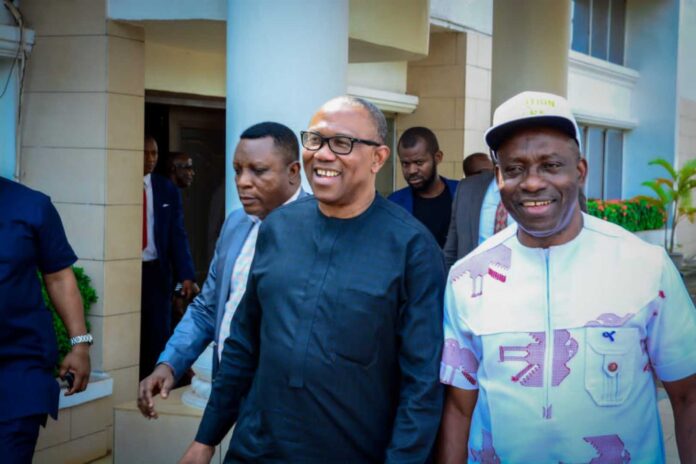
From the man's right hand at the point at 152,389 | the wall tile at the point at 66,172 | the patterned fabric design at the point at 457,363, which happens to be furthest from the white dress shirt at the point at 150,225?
the patterned fabric design at the point at 457,363

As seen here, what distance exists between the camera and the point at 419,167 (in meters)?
6.91

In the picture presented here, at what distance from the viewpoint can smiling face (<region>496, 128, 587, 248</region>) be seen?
2.79m

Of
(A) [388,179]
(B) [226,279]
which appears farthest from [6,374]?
(A) [388,179]

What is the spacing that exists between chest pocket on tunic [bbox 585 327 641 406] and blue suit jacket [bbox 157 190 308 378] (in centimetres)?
175

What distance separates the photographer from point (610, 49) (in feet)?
64.0

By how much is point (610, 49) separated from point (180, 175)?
12.9m

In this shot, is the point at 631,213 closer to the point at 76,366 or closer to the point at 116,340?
the point at 116,340

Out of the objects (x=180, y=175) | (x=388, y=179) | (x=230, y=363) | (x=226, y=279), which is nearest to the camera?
(x=230, y=363)

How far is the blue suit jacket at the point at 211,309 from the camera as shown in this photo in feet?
13.3

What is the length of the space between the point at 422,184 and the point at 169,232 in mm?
2272

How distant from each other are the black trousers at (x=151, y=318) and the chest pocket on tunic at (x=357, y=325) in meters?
5.10

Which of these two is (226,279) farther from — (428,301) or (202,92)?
(202,92)

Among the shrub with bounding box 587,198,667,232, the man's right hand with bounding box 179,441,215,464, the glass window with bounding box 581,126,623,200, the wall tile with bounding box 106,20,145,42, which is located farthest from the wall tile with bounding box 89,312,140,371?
the glass window with bounding box 581,126,623,200

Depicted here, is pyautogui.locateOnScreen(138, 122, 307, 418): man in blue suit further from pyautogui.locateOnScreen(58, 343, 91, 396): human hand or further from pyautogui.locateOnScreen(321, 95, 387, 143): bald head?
pyautogui.locateOnScreen(321, 95, 387, 143): bald head
